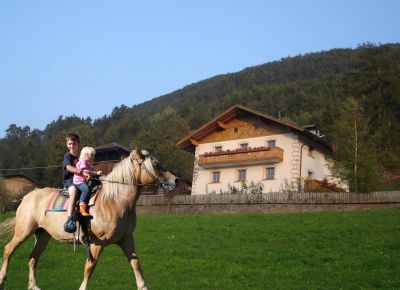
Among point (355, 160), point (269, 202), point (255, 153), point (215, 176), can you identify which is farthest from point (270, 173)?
point (355, 160)

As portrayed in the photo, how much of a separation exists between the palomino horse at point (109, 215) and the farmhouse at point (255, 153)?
36.7 meters

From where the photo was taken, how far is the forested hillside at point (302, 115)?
3766 cm

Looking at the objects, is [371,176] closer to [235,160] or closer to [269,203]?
[269,203]

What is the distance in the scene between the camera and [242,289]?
11.0 metres

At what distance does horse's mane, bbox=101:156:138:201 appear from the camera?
913cm

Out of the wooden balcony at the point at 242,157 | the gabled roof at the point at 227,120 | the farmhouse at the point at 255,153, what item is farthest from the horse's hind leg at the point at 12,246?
the gabled roof at the point at 227,120

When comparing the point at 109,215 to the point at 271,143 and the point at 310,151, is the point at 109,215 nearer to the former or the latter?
the point at 271,143

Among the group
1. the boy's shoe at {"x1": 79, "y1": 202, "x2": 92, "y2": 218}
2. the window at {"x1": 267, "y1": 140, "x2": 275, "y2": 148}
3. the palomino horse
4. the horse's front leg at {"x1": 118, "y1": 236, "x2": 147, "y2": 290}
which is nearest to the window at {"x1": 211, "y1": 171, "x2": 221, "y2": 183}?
the window at {"x1": 267, "y1": 140, "x2": 275, "y2": 148}

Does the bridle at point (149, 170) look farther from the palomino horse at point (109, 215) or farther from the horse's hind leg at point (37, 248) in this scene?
the horse's hind leg at point (37, 248)

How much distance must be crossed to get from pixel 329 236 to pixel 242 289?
10.6 metres

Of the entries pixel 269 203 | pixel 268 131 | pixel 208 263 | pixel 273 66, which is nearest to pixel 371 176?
pixel 269 203

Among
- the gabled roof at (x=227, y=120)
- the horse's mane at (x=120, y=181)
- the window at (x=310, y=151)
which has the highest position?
the gabled roof at (x=227, y=120)

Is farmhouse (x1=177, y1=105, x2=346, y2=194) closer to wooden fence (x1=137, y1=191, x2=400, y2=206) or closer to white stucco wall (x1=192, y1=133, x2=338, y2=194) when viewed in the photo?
white stucco wall (x1=192, y1=133, x2=338, y2=194)

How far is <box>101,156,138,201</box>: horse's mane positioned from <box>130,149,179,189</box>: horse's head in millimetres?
158
